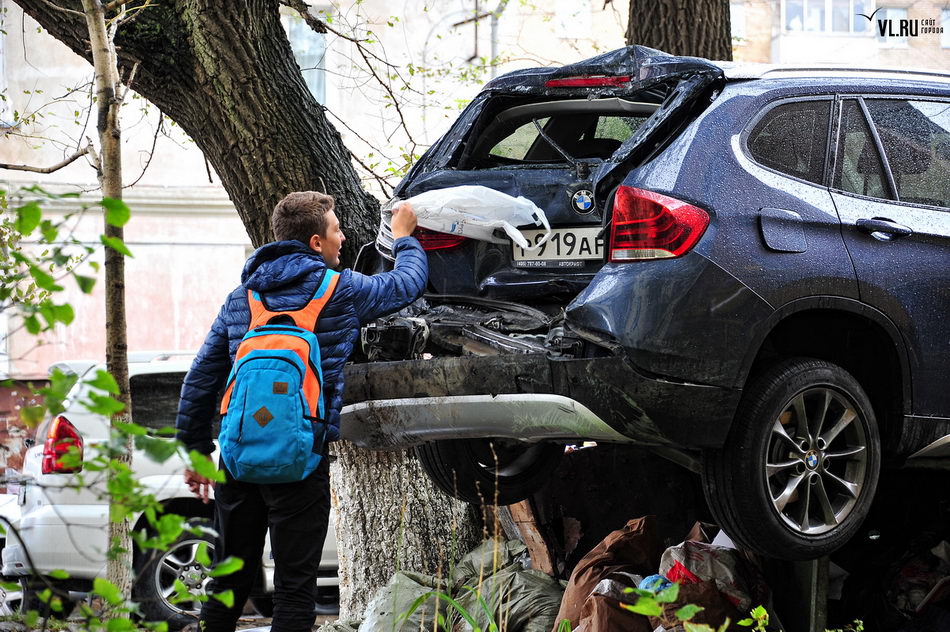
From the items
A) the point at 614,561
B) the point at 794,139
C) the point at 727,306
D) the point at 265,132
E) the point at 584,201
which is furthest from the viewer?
the point at 265,132

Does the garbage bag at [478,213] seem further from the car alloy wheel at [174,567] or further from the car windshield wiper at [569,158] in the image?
the car alloy wheel at [174,567]

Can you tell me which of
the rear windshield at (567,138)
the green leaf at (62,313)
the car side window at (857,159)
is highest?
the rear windshield at (567,138)

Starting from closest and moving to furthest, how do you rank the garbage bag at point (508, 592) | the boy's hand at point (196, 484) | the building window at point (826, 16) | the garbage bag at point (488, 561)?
the boy's hand at point (196, 484) → the garbage bag at point (508, 592) → the garbage bag at point (488, 561) → the building window at point (826, 16)

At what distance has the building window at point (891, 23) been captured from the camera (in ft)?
67.9

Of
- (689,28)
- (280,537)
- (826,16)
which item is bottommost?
Answer: (280,537)

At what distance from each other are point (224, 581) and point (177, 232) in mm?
14826

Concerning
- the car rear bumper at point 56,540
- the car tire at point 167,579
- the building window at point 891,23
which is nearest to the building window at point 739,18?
the building window at point 891,23

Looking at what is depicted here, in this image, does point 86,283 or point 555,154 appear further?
point 555,154

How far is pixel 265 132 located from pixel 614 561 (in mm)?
2644

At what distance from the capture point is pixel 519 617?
5094 millimetres

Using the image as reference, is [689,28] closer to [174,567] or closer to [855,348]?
[855,348]

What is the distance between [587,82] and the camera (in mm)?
4496

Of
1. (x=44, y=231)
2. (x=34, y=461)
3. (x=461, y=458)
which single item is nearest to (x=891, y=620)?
(x=461, y=458)

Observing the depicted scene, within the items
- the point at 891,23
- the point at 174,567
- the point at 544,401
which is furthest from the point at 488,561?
the point at 891,23
